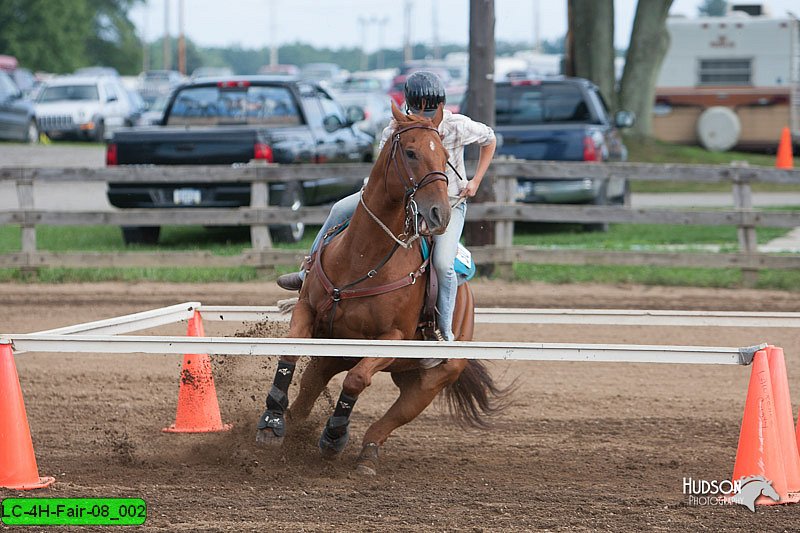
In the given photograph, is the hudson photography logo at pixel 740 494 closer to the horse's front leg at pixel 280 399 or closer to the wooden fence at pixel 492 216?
the horse's front leg at pixel 280 399

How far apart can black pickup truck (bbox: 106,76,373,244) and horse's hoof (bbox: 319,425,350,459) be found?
25.2ft

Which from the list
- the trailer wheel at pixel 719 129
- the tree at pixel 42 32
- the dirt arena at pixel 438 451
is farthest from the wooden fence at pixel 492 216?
the tree at pixel 42 32

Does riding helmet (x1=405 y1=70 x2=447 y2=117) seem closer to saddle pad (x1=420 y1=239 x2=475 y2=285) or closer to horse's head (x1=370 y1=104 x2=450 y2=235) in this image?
horse's head (x1=370 y1=104 x2=450 y2=235)

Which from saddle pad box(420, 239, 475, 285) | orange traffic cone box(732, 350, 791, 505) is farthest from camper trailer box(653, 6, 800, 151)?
orange traffic cone box(732, 350, 791, 505)

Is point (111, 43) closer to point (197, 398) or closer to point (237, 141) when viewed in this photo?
point (237, 141)

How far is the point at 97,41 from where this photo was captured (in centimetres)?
8519

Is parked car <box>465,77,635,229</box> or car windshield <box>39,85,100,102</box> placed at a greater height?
car windshield <box>39,85,100,102</box>

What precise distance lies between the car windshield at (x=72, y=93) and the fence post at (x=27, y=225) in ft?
78.3

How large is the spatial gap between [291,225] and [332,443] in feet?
27.7

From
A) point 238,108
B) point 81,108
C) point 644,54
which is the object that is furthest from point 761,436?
point 81,108

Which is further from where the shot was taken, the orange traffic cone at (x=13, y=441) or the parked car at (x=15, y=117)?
the parked car at (x=15, y=117)

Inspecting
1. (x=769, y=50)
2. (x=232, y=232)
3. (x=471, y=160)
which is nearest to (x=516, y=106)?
(x=471, y=160)

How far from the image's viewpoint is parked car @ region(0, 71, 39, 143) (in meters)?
33.4

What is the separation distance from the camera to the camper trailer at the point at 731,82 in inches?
1115
